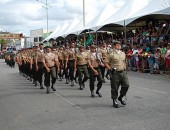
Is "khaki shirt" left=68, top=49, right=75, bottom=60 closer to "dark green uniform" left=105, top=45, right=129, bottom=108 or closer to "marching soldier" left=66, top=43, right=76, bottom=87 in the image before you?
"marching soldier" left=66, top=43, right=76, bottom=87

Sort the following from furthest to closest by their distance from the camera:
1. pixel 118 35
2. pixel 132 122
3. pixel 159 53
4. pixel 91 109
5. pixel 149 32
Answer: pixel 118 35
pixel 149 32
pixel 159 53
pixel 91 109
pixel 132 122

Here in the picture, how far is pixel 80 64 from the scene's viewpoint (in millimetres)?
12875

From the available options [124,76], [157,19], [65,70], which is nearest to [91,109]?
[124,76]

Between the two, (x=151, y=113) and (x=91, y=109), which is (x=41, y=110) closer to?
(x=91, y=109)

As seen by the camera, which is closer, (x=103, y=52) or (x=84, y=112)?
(x=84, y=112)

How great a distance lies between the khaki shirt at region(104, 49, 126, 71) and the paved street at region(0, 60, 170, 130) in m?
1.02

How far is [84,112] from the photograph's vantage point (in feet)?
27.6

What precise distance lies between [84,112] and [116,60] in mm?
1600

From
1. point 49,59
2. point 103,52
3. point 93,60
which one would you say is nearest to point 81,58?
point 49,59

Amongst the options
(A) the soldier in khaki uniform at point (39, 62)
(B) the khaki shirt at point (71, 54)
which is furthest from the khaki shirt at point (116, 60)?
(B) the khaki shirt at point (71, 54)

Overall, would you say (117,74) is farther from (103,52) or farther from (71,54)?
(71,54)

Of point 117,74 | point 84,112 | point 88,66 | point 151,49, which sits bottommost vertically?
point 84,112

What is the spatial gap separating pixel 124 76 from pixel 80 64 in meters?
4.09

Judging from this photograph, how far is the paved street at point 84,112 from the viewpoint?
6992mm
